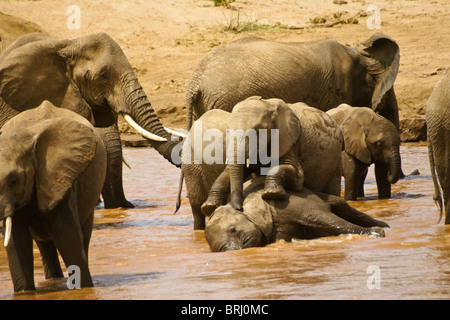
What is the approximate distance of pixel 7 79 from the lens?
24.1 ft

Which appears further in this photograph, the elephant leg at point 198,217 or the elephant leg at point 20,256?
the elephant leg at point 198,217

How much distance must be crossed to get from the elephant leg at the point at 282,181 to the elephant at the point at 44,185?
5.41 ft

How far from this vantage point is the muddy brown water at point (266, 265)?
15.8 feet

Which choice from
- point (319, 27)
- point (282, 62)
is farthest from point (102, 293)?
point (319, 27)

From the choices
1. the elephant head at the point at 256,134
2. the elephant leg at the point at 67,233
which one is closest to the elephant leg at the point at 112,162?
the elephant head at the point at 256,134

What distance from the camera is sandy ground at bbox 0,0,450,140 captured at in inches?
671

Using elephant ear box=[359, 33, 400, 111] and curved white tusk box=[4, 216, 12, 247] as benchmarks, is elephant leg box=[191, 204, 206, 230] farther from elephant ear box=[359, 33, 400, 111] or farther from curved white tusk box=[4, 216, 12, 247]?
elephant ear box=[359, 33, 400, 111]

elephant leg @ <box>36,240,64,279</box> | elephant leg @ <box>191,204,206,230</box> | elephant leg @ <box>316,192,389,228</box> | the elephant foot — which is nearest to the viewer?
elephant leg @ <box>36,240,64,279</box>

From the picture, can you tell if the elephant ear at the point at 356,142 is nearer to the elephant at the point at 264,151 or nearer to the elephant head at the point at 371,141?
the elephant head at the point at 371,141

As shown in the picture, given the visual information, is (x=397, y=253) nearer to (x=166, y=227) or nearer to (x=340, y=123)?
(x=166, y=227)

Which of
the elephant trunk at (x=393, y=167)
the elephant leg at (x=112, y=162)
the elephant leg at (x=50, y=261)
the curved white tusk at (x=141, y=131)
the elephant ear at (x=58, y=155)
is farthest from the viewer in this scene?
the elephant leg at (x=112, y=162)

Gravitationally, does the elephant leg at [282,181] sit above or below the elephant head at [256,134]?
below

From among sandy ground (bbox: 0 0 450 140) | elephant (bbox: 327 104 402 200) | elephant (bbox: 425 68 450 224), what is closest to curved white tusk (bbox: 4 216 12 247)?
elephant (bbox: 425 68 450 224)

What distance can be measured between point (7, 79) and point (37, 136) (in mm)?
2513
